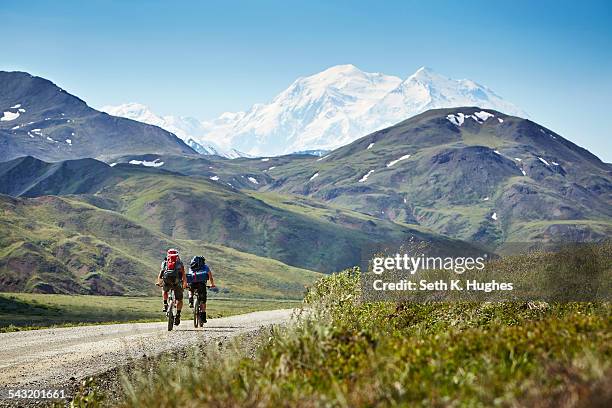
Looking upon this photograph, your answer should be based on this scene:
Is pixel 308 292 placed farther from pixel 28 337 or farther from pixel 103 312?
pixel 103 312

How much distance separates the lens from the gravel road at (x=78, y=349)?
1989 centimetres

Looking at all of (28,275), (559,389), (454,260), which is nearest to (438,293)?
(454,260)

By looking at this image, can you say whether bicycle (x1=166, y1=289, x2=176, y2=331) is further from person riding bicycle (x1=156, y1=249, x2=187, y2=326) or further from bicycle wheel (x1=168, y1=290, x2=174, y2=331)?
person riding bicycle (x1=156, y1=249, x2=187, y2=326)

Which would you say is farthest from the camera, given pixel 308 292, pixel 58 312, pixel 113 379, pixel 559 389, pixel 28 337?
pixel 58 312

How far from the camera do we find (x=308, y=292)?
26.9 m

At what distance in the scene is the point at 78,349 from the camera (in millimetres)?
25062

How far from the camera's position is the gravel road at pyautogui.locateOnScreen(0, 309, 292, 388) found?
65.3 feet

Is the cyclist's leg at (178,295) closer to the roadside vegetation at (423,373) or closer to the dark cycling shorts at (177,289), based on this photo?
the dark cycling shorts at (177,289)

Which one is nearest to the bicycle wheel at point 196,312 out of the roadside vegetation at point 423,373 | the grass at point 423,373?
the grass at point 423,373

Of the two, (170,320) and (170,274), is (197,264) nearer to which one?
(170,274)

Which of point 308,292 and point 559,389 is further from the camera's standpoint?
point 308,292

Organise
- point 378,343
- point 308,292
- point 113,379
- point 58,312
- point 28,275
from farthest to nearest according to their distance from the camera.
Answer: point 28,275
point 58,312
point 308,292
point 113,379
point 378,343

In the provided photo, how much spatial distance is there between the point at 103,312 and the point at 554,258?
110815 millimetres

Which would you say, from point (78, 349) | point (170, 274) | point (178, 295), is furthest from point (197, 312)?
point (78, 349)
